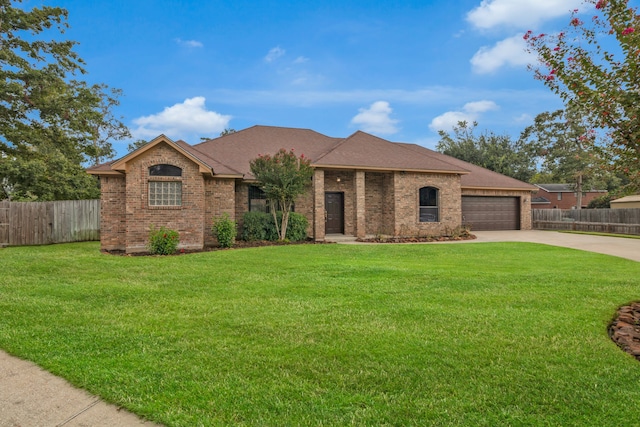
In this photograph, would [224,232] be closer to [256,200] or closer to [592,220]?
[256,200]

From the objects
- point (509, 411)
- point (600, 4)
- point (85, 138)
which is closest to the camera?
point (509, 411)

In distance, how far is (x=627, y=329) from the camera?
4539 mm

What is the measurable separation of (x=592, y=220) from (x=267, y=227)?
21.1 metres

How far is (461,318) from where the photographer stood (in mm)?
4824

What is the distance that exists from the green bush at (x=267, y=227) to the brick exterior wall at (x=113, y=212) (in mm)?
4357

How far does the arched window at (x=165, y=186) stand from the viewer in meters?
12.9

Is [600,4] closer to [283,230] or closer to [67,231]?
[283,230]

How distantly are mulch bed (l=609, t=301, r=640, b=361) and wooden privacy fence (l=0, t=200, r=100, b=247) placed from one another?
17684 millimetres

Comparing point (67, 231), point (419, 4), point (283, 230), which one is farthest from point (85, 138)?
point (419, 4)

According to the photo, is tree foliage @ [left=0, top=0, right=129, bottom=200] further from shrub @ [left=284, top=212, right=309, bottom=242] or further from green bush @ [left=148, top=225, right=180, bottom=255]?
shrub @ [left=284, top=212, right=309, bottom=242]

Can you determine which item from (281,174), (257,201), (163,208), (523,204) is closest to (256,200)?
(257,201)

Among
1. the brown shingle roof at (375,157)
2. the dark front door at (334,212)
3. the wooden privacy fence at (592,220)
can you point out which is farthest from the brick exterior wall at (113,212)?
the wooden privacy fence at (592,220)

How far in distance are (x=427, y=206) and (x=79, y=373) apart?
53.6 ft

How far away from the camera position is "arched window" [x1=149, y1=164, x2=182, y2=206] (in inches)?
509
